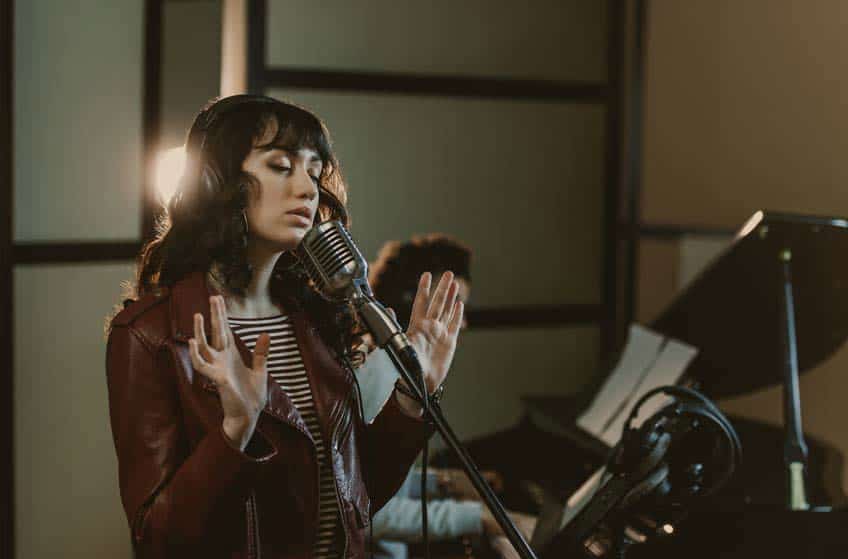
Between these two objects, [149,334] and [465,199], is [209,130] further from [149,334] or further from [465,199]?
[465,199]

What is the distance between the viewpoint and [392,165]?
3.38 m

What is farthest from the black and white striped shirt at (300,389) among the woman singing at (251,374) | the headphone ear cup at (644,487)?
the headphone ear cup at (644,487)

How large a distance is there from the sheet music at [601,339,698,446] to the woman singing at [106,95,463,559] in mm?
1019

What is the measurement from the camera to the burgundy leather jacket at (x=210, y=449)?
1.08 metres

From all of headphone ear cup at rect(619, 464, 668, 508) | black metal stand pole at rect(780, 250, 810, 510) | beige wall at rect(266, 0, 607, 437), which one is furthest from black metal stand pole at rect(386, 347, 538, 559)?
beige wall at rect(266, 0, 607, 437)

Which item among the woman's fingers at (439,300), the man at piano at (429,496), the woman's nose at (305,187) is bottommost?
the man at piano at (429,496)

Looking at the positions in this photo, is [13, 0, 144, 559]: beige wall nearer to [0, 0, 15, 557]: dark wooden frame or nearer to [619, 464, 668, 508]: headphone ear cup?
[0, 0, 15, 557]: dark wooden frame

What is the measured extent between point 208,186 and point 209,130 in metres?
0.08

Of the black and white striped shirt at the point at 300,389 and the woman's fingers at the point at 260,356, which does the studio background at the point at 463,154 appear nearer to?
the black and white striped shirt at the point at 300,389

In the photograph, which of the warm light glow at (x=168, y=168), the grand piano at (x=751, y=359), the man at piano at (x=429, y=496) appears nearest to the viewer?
the grand piano at (x=751, y=359)

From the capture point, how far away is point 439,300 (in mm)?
1271

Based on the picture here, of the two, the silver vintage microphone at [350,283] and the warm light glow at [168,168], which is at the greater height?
A: the warm light glow at [168,168]

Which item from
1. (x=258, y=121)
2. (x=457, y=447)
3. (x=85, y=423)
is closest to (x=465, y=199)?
(x=85, y=423)

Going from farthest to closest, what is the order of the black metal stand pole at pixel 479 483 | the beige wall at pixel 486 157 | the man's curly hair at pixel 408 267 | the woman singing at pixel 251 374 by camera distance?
the beige wall at pixel 486 157
the man's curly hair at pixel 408 267
the woman singing at pixel 251 374
the black metal stand pole at pixel 479 483
